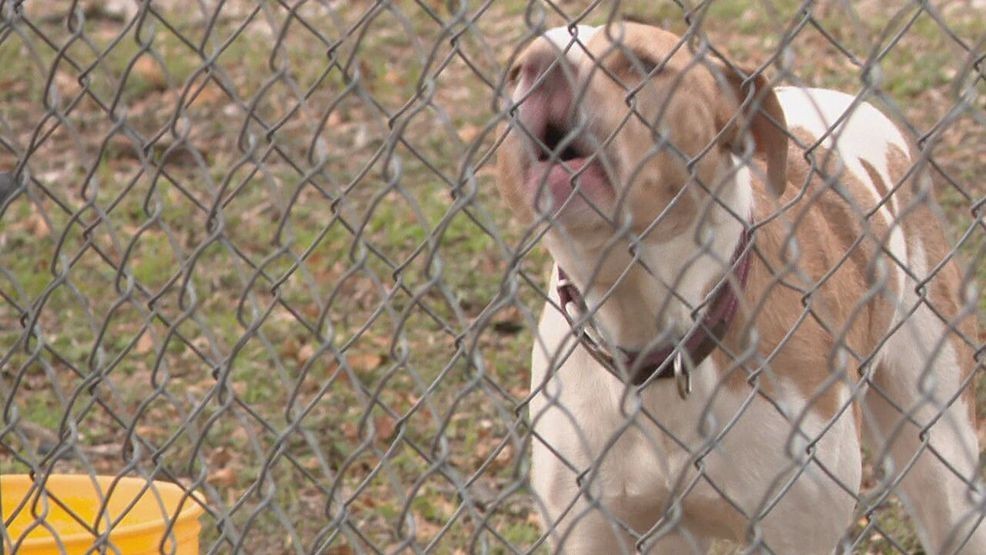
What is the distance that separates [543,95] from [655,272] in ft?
1.75

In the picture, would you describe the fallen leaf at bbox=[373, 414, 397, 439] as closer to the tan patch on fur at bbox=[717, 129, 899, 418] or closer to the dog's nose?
the tan patch on fur at bbox=[717, 129, 899, 418]

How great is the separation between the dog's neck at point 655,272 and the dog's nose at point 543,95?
1.15 feet

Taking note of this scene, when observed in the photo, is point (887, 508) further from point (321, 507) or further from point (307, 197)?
point (307, 197)

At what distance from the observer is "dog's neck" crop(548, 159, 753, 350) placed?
9.86ft

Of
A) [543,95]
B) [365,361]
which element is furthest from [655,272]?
[365,361]

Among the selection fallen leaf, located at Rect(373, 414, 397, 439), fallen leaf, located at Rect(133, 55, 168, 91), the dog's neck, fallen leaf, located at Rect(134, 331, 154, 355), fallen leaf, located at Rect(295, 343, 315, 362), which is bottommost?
the dog's neck

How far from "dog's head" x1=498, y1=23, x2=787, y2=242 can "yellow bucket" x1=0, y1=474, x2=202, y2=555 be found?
3.05 feet

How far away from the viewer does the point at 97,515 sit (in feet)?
9.45

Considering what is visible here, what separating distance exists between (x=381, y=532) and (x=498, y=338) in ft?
4.63

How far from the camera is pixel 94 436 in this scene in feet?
17.2

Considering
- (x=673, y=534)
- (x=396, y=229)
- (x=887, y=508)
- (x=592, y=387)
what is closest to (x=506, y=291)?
(x=592, y=387)

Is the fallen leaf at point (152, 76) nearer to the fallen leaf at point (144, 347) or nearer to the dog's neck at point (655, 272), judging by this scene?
the fallen leaf at point (144, 347)

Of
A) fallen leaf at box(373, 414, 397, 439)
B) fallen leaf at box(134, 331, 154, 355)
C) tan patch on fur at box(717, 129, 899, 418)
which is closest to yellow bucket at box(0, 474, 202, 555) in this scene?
tan patch on fur at box(717, 129, 899, 418)

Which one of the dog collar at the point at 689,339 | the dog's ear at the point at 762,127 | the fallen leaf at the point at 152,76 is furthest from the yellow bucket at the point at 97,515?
the fallen leaf at the point at 152,76
